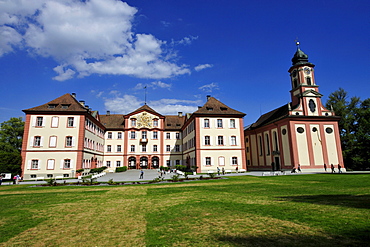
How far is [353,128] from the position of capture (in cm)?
4666

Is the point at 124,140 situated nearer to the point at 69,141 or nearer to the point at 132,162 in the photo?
the point at 132,162

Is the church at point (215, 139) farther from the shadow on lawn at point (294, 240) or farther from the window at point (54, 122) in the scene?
the shadow on lawn at point (294, 240)

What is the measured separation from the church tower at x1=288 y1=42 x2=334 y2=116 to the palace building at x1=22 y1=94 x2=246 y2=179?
976 centimetres

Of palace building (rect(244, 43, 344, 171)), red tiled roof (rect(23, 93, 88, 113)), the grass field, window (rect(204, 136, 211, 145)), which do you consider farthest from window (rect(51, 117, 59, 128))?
palace building (rect(244, 43, 344, 171))

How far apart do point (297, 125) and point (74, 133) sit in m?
35.1

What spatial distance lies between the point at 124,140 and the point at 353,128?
48.3 metres

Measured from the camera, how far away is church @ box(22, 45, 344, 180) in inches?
1367

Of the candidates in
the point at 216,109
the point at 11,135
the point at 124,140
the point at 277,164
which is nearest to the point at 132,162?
the point at 124,140

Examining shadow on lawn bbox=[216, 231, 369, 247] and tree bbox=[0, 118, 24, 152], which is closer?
shadow on lawn bbox=[216, 231, 369, 247]

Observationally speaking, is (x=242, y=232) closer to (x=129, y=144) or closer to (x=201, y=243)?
(x=201, y=243)

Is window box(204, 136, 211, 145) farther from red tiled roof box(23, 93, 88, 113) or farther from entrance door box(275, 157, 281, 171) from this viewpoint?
red tiled roof box(23, 93, 88, 113)

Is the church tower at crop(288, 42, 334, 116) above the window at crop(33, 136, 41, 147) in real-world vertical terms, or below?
above

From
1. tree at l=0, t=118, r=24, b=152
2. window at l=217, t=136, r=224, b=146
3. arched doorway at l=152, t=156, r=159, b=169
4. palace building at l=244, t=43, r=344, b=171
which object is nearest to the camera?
palace building at l=244, t=43, r=344, b=171

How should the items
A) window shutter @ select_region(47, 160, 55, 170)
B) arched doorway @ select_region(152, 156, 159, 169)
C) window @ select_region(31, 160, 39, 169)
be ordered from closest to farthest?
Answer: 1. window @ select_region(31, 160, 39, 169)
2. window shutter @ select_region(47, 160, 55, 170)
3. arched doorway @ select_region(152, 156, 159, 169)
